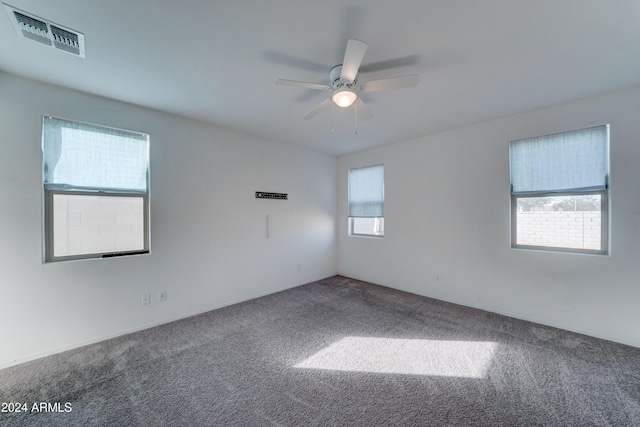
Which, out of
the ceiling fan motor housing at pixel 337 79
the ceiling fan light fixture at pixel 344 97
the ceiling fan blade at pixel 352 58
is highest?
the ceiling fan motor housing at pixel 337 79

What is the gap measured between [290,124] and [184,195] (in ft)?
5.69

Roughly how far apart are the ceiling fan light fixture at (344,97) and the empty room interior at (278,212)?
0.05m

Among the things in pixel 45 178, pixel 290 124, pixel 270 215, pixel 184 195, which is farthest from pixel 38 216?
pixel 290 124

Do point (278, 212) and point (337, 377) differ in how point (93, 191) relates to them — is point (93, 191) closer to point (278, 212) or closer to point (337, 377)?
point (278, 212)

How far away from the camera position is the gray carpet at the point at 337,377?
65.3 inches

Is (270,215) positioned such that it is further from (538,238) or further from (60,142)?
(538,238)

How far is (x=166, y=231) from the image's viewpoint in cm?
308

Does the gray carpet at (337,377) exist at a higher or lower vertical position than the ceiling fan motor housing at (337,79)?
lower

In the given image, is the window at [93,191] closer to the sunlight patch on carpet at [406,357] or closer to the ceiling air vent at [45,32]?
the ceiling air vent at [45,32]

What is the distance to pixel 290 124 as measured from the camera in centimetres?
343

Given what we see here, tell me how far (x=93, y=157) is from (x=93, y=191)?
0.37 metres

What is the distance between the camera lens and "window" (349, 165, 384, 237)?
15.2 feet

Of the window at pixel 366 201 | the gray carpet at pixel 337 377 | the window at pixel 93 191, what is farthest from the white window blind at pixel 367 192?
the window at pixel 93 191

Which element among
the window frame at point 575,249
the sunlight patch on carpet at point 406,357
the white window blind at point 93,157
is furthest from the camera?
the window frame at point 575,249
